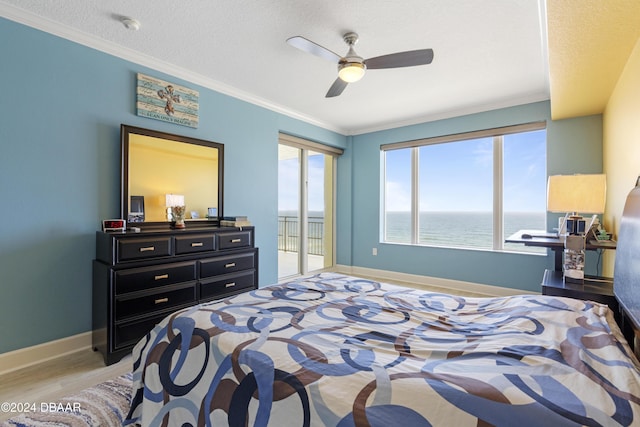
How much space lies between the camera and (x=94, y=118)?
2555 mm

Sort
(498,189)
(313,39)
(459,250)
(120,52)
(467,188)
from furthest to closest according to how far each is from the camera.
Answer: (467,188), (459,250), (498,189), (120,52), (313,39)

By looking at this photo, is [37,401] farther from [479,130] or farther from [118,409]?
[479,130]

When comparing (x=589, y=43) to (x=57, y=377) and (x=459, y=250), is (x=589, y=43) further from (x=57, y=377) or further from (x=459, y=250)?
(x=57, y=377)

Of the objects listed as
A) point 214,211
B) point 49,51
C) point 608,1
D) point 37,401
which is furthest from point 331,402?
point 49,51

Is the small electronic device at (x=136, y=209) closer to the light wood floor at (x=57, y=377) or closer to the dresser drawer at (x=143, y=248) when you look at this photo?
the dresser drawer at (x=143, y=248)

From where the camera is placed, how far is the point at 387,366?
0.97 metres

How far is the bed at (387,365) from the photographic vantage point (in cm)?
79

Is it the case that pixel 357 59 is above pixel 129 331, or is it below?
above

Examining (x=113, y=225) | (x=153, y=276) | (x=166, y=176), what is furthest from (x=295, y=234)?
(x=113, y=225)

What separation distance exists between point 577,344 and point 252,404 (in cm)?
116

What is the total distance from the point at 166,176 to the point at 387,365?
109 inches

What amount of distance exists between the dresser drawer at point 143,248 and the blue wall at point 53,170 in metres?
0.47

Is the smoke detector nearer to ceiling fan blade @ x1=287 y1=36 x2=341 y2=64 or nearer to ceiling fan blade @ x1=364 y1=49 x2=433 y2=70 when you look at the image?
ceiling fan blade @ x1=287 y1=36 x2=341 y2=64

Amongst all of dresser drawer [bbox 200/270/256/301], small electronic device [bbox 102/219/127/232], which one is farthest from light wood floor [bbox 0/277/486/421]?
small electronic device [bbox 102/219/127/232]
